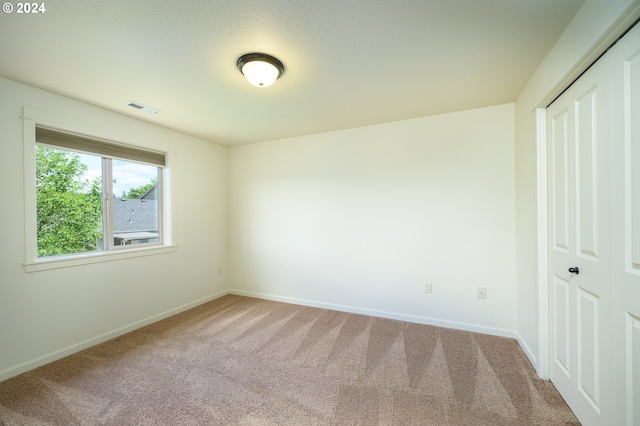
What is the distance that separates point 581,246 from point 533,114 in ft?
3.88

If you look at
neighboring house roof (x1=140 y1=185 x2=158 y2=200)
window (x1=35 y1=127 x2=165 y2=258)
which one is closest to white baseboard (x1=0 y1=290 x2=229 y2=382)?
window (x1=35 y1=127 x2=165 y2=258)

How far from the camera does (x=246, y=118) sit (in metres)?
3.01

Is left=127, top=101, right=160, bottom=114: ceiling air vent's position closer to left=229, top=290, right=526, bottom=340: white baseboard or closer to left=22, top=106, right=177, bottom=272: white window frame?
left=22, top=106, right=177, bottom=272: white window frame

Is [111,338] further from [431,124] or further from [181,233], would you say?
[431,124]

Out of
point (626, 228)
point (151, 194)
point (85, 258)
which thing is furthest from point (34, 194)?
point (626, 228)

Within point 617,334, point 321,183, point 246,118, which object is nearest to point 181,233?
point 246,118

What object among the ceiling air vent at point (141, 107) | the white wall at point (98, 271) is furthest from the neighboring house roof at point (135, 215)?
the ceiling air vent at point (141, 107)

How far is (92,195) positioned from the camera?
8.87ft

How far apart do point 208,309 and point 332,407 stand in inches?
97.1

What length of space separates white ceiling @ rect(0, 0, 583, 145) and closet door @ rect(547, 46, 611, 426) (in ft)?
1.80

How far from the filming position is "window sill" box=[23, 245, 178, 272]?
2.25 meters

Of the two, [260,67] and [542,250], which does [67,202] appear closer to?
[260,67]

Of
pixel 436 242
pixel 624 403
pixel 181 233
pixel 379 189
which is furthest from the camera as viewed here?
pixel 181 233

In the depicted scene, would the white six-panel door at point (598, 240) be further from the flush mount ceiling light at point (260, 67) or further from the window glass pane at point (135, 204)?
the window glass pane at point (135, 204)
